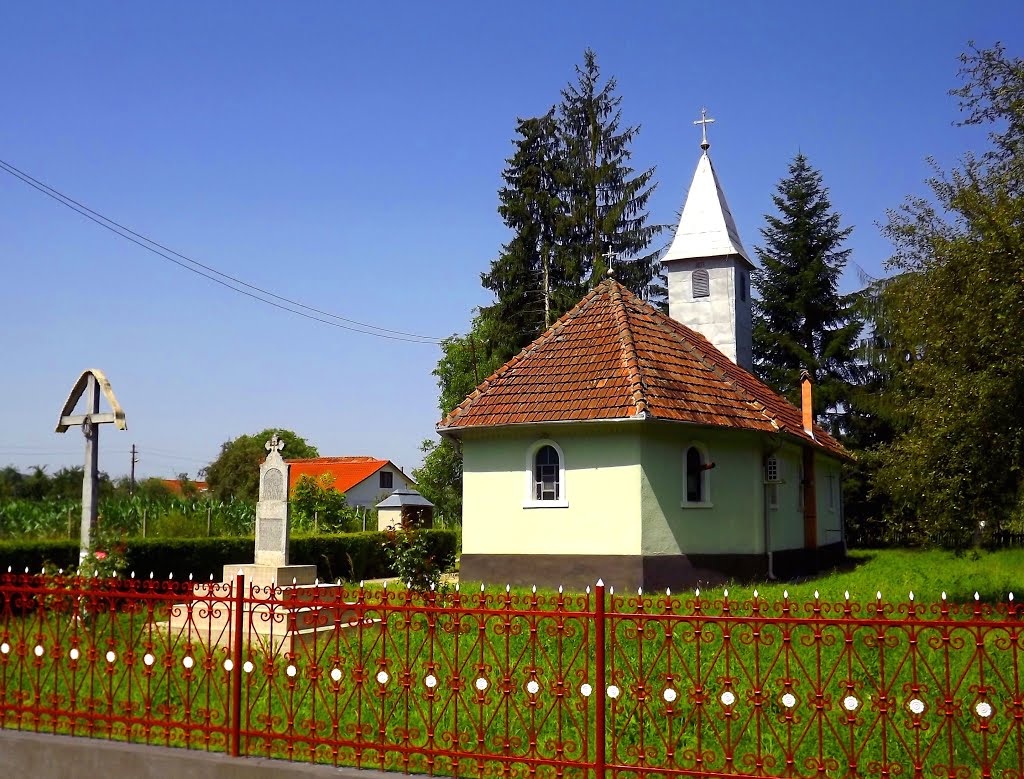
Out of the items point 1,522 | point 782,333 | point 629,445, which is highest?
point 782,333

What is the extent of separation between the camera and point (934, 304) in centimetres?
1591

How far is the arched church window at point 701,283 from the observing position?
1109 inches

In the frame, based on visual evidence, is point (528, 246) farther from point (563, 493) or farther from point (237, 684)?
point (237, 684)

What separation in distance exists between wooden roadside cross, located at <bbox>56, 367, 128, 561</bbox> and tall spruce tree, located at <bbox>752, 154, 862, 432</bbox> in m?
30.2

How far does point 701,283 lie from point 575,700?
20.9m

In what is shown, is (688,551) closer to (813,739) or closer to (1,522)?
(813,739)

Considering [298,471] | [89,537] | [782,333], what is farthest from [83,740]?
[298,471]

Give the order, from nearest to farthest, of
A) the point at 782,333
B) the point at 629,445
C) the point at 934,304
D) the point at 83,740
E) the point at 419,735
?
the point at 83,740
the point at 419,735
the point at 934,304
the point at 629,445
the point at 782,333

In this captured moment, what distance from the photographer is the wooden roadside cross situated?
14625 millimetres

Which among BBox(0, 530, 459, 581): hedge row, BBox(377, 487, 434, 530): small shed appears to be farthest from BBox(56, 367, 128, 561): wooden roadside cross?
BBox(377, 487, 434, 530): small shed

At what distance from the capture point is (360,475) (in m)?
67.8

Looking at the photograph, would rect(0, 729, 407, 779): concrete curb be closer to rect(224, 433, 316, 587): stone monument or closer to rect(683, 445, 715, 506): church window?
rect(224, 433, 316, 587): stone monument

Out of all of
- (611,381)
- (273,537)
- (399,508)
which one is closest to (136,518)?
(399,508)

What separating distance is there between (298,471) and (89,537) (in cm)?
5568
